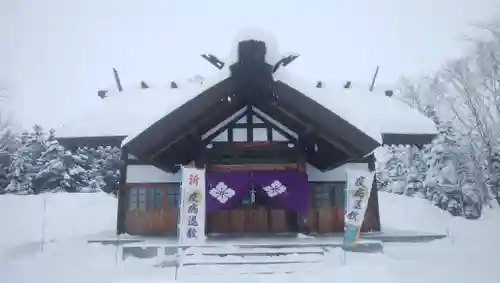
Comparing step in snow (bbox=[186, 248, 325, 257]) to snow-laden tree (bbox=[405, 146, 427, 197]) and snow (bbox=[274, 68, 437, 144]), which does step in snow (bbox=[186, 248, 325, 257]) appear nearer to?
snow (bbox=[274, 68, 437, 144])

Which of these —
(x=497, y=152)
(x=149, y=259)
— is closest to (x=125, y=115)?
(x=149, y=259)

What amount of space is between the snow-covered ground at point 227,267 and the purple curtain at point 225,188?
1.04 metres

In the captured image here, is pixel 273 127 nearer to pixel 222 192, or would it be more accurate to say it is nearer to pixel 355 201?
pixel 222 192

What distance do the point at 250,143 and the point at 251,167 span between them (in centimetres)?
38

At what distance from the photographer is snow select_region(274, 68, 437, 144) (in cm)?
575

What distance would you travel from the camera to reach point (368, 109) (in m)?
7.47

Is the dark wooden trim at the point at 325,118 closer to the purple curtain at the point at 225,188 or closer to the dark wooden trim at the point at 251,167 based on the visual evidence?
the dark wooden trim at the point at 251,167

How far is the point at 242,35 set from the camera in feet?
17.5

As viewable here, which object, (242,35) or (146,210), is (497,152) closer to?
(242,35)

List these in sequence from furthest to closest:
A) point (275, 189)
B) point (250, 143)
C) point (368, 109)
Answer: point (368, 109) → point (250, 143) → point (275, 189)

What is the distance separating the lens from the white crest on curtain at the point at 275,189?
6094mm

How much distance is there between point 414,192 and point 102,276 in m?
7.73

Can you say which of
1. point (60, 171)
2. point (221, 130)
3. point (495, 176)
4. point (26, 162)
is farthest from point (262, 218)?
point (60, 171)

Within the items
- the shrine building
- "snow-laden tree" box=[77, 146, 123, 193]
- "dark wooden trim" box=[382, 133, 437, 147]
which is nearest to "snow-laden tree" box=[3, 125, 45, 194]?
the shrine building
